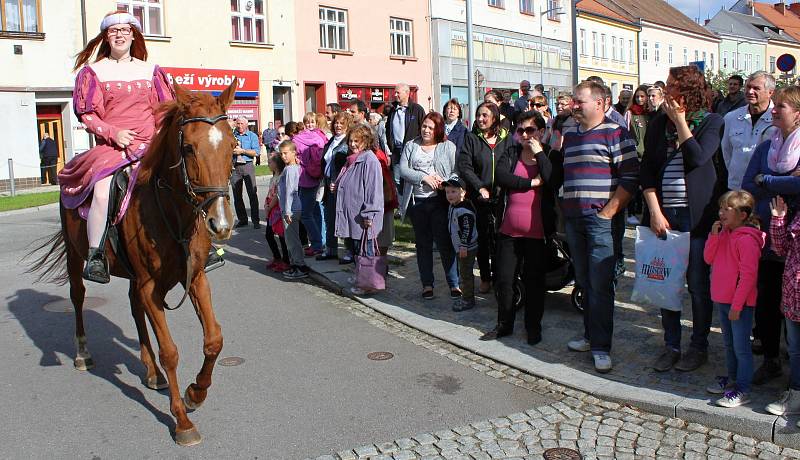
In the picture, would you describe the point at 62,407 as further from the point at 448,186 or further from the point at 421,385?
the point at 448,186

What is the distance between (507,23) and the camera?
46312mm

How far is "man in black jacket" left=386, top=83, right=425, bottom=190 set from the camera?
11.5 metres

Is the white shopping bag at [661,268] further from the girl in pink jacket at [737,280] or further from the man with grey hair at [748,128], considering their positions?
the man with grey hair at [748,128]

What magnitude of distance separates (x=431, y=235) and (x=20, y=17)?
22946mm

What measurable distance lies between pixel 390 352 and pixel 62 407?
2.67 meters

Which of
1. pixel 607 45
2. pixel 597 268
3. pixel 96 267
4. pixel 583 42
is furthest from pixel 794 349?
pixel 607 45

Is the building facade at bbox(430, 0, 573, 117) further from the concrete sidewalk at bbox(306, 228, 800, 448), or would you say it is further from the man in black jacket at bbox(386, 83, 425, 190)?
the concrete sidewalk at bbox(306, 228, 800, 448)

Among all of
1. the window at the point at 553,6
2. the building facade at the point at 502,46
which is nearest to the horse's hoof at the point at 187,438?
the building facade at the point at 502,46

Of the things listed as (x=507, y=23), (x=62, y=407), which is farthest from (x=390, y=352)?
(x=507, y=23)

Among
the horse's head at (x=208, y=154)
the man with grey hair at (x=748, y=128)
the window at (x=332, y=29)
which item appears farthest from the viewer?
the window at (x=332, y=29)

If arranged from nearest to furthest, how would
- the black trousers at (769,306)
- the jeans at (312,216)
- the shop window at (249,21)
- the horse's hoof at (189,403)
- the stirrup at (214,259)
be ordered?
the horse's hoof at (189,403)
the black trousers at (769,306)
the stirrup at (214,259)
the jeans at (312,216)
the shop window at (249,21)

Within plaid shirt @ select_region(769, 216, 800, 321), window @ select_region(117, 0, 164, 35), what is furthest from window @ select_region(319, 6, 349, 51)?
plaid shirt @ select_region(769, 216, 800, 321)

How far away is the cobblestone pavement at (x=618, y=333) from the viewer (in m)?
5.73

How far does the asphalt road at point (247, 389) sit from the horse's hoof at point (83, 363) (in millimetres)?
90
